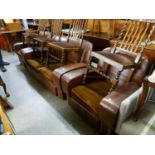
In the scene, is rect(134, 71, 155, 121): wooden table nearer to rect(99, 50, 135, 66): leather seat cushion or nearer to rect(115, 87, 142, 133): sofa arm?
rect(115, 87, 142, 133): sofa arm

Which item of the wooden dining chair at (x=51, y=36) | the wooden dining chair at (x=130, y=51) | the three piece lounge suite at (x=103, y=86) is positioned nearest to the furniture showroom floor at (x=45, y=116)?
the three piece lounge suite at (x=103, y=86)

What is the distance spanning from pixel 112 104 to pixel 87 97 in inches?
16.4

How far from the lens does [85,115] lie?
1736 millimetres

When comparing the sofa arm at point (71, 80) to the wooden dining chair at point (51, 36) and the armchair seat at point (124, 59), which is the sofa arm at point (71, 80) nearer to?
the armchair seat at point (124, 59)

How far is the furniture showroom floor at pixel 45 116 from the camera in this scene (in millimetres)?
1499

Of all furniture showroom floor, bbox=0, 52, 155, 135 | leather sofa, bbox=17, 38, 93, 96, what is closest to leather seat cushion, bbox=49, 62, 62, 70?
leather sofa, bbox=17, 38, 93, 96

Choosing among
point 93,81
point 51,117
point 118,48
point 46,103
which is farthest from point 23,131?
point 118,48

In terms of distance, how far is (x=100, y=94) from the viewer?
1.81 meters

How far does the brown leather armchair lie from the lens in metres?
1.36

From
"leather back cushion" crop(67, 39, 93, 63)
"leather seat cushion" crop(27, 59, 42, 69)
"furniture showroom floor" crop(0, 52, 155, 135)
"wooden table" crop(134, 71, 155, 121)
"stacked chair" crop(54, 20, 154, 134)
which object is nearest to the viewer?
"wooden table" crop(134, 71, 155, 121)

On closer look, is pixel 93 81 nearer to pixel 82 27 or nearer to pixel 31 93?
pixel 82 27

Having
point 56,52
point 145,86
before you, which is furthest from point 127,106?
point 56,52

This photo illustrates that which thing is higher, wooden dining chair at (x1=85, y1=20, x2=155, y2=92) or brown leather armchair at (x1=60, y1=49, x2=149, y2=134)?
wooden dining chair at (x1=85, y1=20, x2=155, y2=92)

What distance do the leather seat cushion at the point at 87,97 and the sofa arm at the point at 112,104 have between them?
7.7 inches
